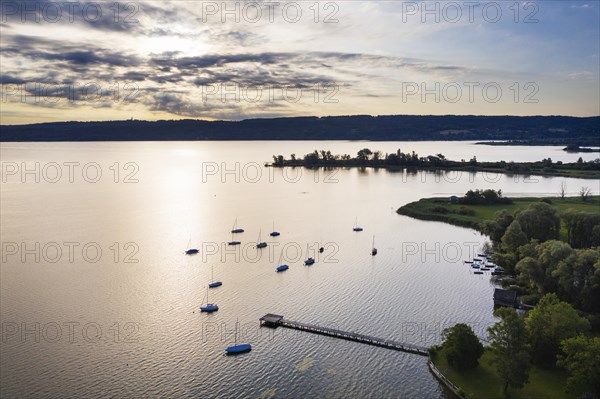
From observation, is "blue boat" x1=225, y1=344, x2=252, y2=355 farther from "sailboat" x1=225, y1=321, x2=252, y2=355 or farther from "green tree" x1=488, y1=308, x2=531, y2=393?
"green tree" x1=488, y1=308, x2=531, y2=393

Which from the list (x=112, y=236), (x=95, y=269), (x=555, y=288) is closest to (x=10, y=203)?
(x=112, y=236)

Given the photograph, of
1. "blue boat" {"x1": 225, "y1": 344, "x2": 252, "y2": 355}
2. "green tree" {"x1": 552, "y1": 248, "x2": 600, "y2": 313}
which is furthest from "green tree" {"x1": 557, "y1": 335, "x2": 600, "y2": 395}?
"blue boat" {"x1": 225, "y1": 344, "x2": 252, "y2": 355}

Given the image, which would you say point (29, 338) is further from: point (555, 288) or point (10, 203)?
point (10, 203)

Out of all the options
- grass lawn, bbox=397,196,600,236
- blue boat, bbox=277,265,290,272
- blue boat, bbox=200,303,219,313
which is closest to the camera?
blue boat, bbox=200,303,219,313

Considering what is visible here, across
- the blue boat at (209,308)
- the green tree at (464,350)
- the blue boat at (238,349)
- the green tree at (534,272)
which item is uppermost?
the green tree at (534,272)

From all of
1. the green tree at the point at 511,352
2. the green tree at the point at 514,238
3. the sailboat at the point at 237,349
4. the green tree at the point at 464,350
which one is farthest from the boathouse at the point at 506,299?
the sailboat at the point at 237,349

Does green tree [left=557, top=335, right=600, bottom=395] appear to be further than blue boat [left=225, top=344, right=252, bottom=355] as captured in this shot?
No

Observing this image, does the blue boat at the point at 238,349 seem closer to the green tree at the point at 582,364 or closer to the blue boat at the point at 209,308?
the blue boat at the point at 209,308
